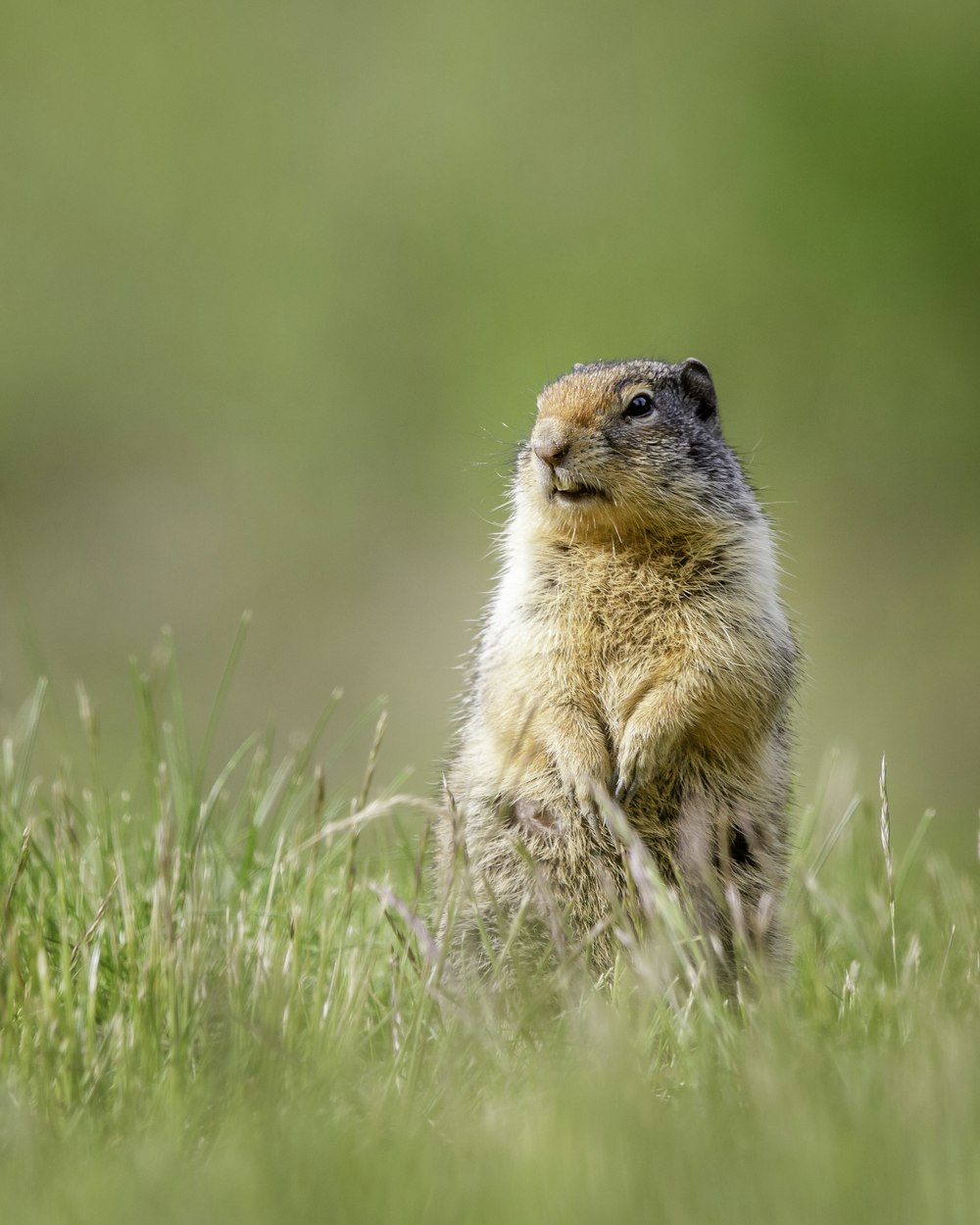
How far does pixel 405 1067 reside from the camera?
125 inches

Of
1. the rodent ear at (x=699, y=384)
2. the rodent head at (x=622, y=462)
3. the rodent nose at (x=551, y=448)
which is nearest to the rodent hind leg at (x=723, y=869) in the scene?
the rodent head at (x=622, y=462)

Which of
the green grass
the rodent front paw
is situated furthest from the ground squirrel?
the green grass

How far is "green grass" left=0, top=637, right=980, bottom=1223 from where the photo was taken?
7.50ft

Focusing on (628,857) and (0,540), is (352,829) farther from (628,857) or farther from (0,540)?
(0,540)

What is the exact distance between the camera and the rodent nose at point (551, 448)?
4.48 metres

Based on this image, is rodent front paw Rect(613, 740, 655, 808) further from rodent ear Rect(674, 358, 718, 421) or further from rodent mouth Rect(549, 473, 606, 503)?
rodent ear Rect(674, 358, 718, 421)

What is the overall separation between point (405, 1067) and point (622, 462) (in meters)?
2.07

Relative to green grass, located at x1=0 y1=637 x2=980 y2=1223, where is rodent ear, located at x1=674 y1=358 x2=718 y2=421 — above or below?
above

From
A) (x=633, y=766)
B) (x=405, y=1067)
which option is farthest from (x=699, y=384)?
(x=405, y=1067)

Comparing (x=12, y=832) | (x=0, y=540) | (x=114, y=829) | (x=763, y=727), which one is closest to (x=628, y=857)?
(x=763, y=727)

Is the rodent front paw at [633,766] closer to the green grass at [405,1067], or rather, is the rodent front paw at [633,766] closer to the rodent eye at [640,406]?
the green grass at [405,1067]

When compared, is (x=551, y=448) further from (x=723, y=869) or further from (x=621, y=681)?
(x=723, y=869)

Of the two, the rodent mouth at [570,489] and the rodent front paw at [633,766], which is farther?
the rodent mouth at [570,489]

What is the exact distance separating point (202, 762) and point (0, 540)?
28.9 ft
